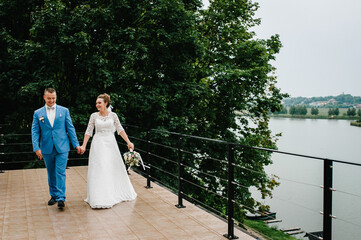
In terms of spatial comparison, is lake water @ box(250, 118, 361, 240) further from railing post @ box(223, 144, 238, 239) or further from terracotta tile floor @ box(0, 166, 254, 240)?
railing post @ box(223, 144, 238, 239)

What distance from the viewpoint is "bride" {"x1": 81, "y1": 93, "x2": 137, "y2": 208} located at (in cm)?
548

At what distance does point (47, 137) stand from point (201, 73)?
9.96m

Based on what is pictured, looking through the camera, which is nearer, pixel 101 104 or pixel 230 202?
pixel 230 202

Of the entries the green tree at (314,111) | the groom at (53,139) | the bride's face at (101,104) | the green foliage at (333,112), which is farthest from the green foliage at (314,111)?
the groom at (53,139)

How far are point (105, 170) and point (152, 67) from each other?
25.0ft

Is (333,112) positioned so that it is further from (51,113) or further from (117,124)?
(51,113)

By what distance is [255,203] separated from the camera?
1842 cm

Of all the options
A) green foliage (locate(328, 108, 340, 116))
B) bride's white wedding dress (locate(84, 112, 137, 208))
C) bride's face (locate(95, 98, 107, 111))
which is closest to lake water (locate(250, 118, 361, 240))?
green foliage (locate(328, 108, 340, 116))

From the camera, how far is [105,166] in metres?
5.64

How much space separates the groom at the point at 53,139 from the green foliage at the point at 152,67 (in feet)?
12.6

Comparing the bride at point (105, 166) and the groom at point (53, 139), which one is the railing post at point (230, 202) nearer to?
the bride at point (105, 166)

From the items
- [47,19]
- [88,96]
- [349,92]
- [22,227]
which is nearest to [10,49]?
[47,19]

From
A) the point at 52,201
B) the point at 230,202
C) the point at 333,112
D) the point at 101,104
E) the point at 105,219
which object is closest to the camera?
the point at 230,202

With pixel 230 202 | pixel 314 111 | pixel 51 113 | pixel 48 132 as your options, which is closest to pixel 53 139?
pixel 48 132
